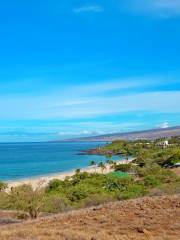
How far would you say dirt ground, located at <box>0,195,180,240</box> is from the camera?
556 inches

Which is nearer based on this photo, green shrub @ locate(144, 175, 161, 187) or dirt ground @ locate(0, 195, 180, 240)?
dirt ground @ locate(0, 195, 180, 240)

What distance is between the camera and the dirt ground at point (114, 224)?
46.3ft

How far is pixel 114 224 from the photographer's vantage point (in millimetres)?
15406

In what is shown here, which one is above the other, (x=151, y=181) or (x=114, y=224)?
(x=114, y=224)

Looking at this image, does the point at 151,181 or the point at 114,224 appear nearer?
the point at 114,224

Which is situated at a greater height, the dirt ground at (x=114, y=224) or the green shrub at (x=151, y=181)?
the dirt ground at (x=114, y=224)

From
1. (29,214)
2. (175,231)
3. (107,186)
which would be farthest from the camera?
(107,186)

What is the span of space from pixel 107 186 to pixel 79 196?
1291 cm

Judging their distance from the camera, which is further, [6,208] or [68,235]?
[6,208]

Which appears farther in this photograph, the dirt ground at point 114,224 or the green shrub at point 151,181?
the green shrub at point 151,181

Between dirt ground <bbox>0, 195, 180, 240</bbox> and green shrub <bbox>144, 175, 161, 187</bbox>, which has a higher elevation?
dirt ground <bbox>0, 195, 180, 240</bbox>

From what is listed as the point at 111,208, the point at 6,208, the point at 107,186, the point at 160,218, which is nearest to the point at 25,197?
the point at 6,208

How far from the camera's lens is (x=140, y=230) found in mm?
14383

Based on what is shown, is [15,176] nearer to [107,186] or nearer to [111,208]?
[107,186]
